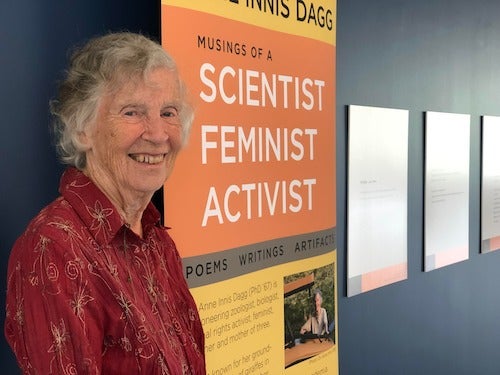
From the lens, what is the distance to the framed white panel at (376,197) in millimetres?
2998

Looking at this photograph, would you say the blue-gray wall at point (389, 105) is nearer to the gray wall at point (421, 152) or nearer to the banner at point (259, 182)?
the gray wall at point (421, 152)

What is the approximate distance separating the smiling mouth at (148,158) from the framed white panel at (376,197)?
158 cm

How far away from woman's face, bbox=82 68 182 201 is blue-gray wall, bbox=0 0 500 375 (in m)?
0.33

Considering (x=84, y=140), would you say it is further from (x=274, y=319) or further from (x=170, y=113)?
(x=274, y=319)

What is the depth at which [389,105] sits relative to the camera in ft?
10.7

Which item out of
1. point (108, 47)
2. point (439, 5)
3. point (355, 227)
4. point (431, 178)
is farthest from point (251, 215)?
point (439, 5)

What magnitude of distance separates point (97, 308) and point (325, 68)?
1411mm

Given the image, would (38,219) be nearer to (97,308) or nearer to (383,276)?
(97,308)

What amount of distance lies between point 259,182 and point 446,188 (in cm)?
194

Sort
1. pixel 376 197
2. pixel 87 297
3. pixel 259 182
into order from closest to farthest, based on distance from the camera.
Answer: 1. pixel 87 297
2. pixel 259 182
3. pixel 376 197

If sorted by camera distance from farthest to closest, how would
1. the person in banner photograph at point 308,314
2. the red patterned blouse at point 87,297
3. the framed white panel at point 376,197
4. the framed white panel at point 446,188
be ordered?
the framed white panel at point 446,188
the framed white panel at point 376,197
the person in banner photograph at point 308,314
the red patterned blouse at point 87,297

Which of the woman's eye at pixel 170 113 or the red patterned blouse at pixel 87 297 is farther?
the woman's eye at pixel 170 113

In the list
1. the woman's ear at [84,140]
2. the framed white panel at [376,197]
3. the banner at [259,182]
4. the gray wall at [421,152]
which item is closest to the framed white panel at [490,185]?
the gray wall at [421,152]

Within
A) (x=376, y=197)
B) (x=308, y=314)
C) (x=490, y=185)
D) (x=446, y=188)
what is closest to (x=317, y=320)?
(x=308, y=314)
